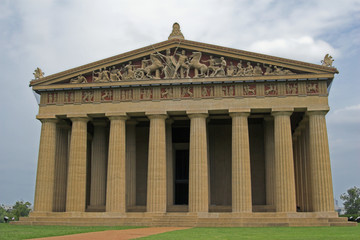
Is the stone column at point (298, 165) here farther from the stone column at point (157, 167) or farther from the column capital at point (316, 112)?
the stone column at point (157, 167)

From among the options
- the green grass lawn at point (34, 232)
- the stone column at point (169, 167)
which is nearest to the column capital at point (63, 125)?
the stone column at point (169, 167)

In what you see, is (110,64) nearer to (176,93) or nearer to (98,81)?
(98,81)

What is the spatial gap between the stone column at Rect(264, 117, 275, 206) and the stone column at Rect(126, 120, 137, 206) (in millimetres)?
13948

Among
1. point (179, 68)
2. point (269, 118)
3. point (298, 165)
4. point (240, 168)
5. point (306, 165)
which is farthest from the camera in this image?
point (298, 165)

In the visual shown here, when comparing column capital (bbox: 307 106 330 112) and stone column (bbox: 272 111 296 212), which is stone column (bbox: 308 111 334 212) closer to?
column capital (bbox: 307 106 330 112)

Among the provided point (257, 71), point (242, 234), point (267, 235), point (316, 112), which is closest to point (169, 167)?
point (257, 71)

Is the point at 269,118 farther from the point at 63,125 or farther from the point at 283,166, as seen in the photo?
the point at 63,125

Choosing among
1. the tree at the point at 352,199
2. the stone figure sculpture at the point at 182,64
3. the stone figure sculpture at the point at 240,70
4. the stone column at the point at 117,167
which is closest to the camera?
the stone column at the point at 117,167

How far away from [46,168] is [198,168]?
50.7 feet

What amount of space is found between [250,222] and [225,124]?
15.2 m

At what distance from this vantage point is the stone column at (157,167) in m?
40.9

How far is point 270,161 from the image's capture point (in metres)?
44.0

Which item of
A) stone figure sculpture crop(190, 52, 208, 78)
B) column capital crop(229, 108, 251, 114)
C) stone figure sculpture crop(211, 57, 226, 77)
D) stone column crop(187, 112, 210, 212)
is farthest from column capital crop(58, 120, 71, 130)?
column capital crop(229, 108, 251, 114)

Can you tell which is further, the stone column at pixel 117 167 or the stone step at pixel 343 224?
the stone column at pixel 117 167
